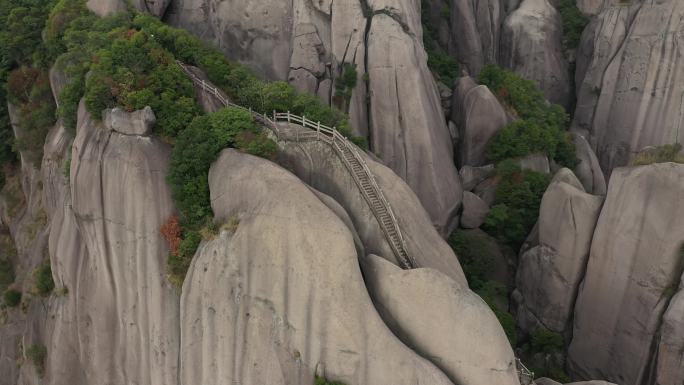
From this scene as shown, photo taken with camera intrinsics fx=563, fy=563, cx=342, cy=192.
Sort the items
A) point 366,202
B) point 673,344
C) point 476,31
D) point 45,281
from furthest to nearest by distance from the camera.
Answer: point 476,31 < point 45,281 < point 673,344 < point 366,202

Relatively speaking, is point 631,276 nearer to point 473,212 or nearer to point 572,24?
point 473,212

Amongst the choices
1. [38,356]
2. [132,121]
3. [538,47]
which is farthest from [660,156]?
[38,356]

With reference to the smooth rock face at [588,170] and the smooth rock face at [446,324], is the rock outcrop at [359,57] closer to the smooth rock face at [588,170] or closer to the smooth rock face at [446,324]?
the smooth rock face at [588,170]

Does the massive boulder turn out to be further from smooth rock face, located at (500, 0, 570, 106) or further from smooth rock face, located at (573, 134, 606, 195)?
smooth rock face, located at (573, 134, 606, 195)

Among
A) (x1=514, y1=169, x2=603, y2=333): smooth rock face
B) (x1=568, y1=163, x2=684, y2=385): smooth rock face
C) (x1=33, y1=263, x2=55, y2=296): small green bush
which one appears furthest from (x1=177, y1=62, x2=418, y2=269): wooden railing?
(x1=514, y1=169, x2=603, y2=333): smooth rock face

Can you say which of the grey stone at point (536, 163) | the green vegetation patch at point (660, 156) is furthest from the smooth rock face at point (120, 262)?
the grey stone at point (536, 163)

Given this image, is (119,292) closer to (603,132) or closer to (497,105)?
(497,105)

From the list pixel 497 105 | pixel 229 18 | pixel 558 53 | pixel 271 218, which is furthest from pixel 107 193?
pixel 558 53
